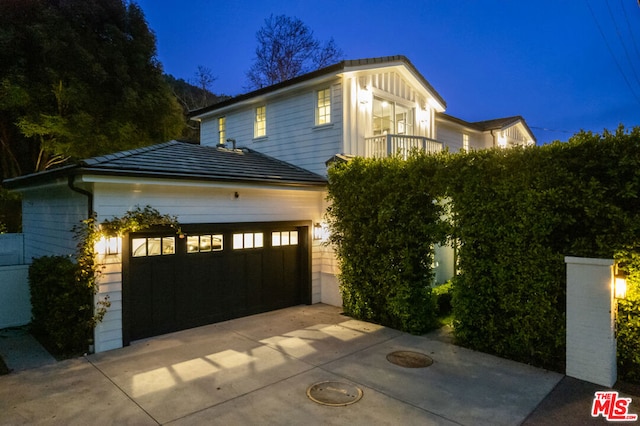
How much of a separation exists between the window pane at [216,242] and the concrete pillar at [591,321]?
19.8 feet

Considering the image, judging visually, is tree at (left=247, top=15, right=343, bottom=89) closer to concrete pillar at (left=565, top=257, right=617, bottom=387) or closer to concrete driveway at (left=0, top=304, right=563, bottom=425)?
concrete driveway at (left=0, top=304, right=563, bottom=425)

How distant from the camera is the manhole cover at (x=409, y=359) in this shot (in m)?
5.60

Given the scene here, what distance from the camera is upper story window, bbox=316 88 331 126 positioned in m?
10.0

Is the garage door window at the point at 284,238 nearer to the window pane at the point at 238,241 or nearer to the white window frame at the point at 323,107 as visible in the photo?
the window pane at the point at 238,241

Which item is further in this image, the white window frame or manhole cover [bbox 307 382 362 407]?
the white window frame

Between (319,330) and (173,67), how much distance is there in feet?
336

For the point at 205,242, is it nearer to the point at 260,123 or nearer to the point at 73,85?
the point at 260,123

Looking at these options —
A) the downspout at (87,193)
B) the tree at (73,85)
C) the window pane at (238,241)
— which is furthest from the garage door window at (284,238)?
the tree at (73,85)

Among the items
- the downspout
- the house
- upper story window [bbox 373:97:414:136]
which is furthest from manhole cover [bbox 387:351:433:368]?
upper story window [bbox 373:97:414:136]

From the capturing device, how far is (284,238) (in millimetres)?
8961

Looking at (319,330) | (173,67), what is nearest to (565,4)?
(173,67)

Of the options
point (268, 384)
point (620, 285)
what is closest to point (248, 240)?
point (268, 384)

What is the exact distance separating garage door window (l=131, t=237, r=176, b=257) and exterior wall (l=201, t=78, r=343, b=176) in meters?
4.40

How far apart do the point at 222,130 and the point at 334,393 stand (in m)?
11.0
